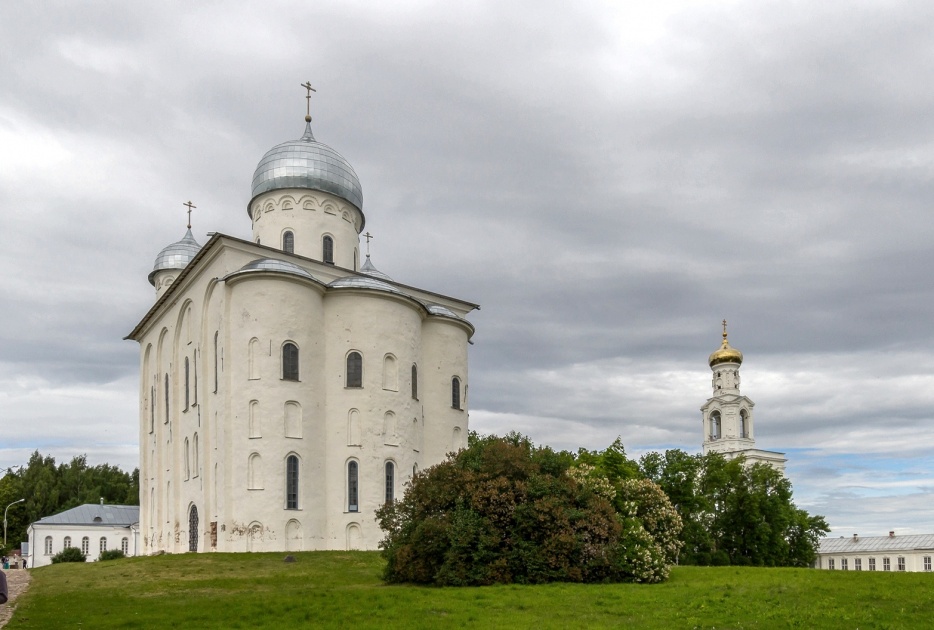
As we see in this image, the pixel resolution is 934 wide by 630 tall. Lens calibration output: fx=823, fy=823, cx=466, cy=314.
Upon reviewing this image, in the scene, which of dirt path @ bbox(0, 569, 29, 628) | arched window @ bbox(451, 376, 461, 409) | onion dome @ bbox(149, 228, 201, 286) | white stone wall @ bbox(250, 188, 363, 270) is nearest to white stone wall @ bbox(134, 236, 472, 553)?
arched window @ bbox(451, 376, 461, 409)

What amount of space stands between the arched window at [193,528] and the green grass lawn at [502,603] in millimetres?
13052

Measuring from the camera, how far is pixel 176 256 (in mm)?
54438

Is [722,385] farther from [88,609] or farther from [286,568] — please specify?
[88,609]

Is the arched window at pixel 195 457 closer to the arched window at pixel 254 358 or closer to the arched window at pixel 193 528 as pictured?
the arched window at pixel 193 528

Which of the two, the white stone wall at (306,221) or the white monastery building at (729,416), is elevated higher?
the white stone wall at (306,221)

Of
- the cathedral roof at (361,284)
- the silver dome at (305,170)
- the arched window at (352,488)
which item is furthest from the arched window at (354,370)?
the silver dome at (305,170)

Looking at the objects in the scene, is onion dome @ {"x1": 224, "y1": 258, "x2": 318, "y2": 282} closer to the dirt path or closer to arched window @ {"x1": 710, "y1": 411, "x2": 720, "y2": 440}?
the dirt path

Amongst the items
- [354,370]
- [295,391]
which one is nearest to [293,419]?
[295,391]

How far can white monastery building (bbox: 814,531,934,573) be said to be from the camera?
74.8 meters

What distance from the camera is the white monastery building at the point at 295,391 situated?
31547mm

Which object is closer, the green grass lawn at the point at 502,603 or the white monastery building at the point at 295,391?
the green grass lawn at the point at 502,603

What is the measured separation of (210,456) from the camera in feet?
108

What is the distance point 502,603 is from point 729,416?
192 ft

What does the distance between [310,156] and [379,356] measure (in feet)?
41.9
